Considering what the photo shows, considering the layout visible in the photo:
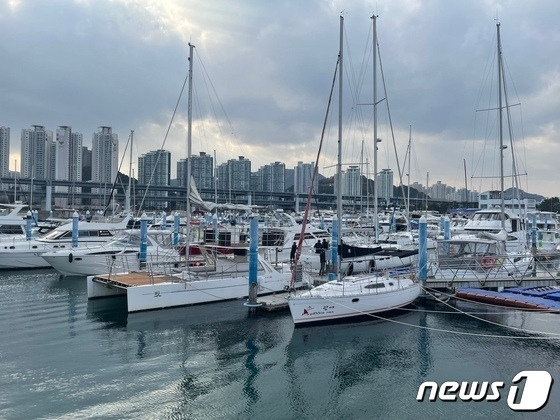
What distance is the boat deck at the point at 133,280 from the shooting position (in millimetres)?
21205

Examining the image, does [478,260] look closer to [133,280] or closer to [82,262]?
[133,280]

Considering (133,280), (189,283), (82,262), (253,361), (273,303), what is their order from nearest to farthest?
(253,361), (273,303), (189,283), (133,280), (82,262)

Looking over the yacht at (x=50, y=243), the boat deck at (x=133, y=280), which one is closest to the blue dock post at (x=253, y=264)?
the boat deck at (x=133, y=280)

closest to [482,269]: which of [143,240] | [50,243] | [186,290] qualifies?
[186,290]

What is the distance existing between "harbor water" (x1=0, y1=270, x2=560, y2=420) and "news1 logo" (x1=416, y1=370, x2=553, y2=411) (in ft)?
0.69

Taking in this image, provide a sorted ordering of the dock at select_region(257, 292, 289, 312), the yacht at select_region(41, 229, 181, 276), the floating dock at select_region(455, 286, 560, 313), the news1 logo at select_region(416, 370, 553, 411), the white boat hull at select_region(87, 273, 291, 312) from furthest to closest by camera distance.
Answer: the yacht at select_region(41, 229, 181, 276)
the dock at select_region(257, 292, 289, 312)
the white boat hull at select_region(87, 273, 291, 312)
the floating dock at select_region(455, 286, 560, 313)
the news1 logo at select_region(416, 370, 553, 411)

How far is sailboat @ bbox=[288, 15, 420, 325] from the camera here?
17.9 m

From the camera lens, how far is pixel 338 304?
18.4 meters

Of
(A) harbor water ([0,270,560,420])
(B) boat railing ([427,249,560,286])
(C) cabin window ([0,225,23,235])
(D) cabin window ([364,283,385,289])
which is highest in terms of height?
(C) cabin window ([0,225,23,235])

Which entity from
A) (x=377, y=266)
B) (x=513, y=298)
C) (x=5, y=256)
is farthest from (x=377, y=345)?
(x=5, y=256)

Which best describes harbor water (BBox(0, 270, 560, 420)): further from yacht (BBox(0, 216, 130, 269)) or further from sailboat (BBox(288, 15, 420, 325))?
yacht (BBox(0, 216, 130, 269))

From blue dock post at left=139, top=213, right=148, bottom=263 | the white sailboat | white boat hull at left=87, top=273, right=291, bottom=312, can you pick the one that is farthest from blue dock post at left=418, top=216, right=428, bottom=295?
blue dock post at left=139, top=213, right=148, bottom=263

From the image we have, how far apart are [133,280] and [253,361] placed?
1004cm

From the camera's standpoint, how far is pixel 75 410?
10617mm
